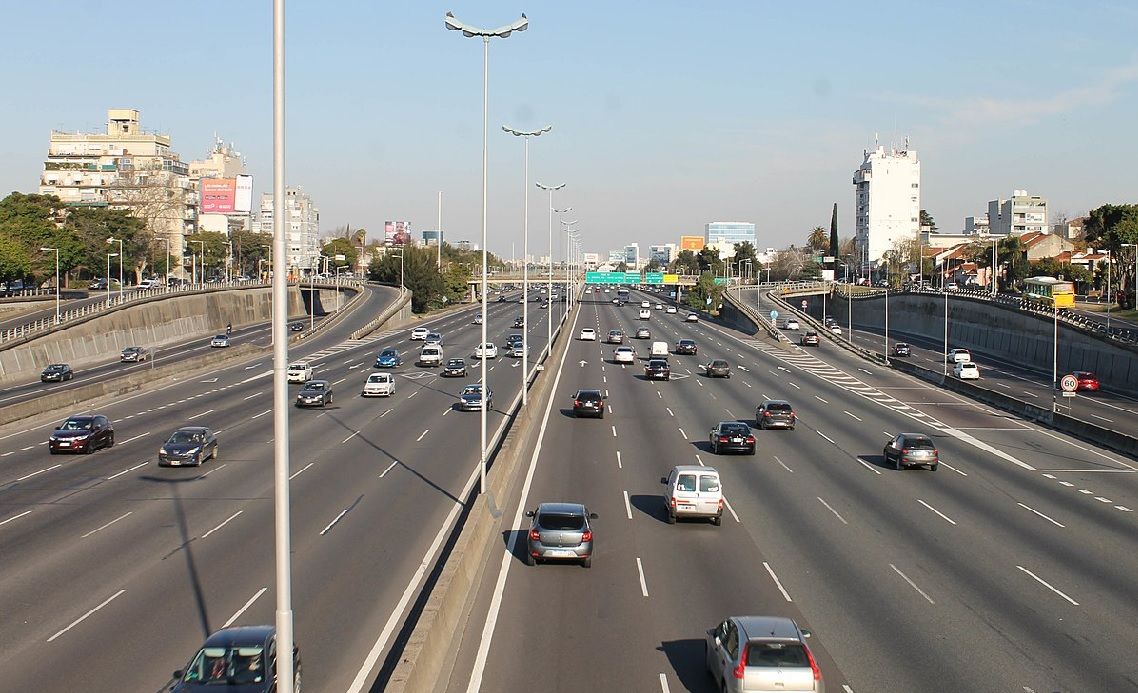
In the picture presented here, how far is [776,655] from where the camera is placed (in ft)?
45.4

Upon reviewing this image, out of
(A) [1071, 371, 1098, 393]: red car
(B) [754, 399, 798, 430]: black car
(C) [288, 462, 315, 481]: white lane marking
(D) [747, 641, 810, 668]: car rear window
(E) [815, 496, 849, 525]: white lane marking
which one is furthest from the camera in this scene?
(A) [1071, 371, 1098, 393]: red car

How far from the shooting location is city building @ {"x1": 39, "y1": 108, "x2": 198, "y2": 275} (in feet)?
526

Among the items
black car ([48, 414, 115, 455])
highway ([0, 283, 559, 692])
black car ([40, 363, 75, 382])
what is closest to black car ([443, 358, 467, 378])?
highway ([0, 283, 559, 692])

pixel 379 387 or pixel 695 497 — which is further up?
pixel 379 387

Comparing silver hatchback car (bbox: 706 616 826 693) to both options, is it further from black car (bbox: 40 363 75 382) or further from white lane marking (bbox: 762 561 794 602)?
black car (bbox: 40 363 75 382)

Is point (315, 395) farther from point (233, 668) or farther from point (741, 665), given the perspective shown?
point (741, 665)

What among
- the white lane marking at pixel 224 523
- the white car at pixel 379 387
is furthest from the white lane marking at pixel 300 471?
the white car at pixel 379 387

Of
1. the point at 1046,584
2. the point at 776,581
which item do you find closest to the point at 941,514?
the point at 1046,584

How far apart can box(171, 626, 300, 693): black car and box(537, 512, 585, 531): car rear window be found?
28.4 feet

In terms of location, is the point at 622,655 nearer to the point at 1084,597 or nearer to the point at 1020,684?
the point at 1020,684

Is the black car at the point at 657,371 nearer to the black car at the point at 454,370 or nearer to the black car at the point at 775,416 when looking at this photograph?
the black car at the point at 454,370

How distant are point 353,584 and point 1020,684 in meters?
11.8

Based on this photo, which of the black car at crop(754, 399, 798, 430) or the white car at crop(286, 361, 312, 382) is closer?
the black car at crop(754, 399, 798, 430)

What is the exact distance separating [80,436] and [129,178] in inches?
5442
